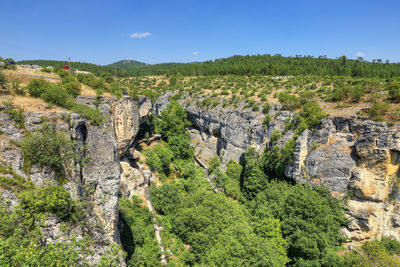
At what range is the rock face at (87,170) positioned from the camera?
916cm

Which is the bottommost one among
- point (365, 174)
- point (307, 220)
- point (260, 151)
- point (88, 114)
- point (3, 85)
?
point (307, 220)

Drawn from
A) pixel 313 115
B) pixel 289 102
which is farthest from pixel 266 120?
pixel 313 115

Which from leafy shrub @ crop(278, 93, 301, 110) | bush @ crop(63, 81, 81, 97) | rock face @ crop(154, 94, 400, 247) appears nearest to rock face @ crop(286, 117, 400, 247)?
rock face @ crop(154, 94, 400, 247)

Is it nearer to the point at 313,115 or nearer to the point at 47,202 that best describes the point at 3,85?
the point at 47,202

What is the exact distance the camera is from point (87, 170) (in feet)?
40.3

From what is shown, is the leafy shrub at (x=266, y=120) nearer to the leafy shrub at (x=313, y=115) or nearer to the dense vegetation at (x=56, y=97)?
the leafy shrub at (x=313, y=115)

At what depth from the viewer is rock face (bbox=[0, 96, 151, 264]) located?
30.0ft

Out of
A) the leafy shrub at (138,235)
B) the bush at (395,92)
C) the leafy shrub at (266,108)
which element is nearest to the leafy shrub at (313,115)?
the leafy shrub at (266,108)

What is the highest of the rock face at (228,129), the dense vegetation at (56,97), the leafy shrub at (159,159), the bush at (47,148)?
the dense vegetation at (56,97)

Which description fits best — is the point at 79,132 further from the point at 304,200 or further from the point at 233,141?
the point at 233,141

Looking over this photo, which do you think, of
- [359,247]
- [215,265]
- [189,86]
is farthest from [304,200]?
[189,86]

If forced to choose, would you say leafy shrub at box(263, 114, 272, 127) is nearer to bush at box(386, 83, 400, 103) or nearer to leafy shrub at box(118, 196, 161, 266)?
bush at box(386, 83, 400, 103)

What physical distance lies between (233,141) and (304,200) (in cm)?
1582

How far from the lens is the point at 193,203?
21.8 m
